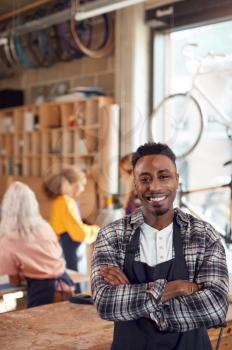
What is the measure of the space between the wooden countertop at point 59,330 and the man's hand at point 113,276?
0.50 metres

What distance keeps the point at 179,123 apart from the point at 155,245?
151 inches

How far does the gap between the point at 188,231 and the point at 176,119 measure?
3844 mm

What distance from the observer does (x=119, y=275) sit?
174 centimetres

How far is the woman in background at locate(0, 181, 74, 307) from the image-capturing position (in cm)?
372

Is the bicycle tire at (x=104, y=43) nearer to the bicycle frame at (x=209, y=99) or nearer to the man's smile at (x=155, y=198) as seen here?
the bicycle frame at (x=209, y=99)

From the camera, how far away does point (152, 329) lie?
1736 mm

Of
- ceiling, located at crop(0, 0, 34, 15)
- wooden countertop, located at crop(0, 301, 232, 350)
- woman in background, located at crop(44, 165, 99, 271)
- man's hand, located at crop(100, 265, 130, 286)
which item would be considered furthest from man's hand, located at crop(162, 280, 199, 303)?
ceiling, located at crop(0, 0, 34, 15)

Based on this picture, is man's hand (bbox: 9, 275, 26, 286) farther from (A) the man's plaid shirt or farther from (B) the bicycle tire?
(B) the bicycle tire

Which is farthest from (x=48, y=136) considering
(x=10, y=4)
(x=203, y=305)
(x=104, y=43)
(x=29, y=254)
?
(x=203, y=305)

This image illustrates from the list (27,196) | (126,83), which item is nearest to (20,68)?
(126,83)

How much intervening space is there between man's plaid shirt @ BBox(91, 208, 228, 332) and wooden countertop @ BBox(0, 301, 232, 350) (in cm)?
49

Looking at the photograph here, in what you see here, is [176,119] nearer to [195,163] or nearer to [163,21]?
[195,163]

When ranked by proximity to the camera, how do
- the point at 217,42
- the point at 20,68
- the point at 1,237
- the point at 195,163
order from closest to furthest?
the point at 1,237, the point at 217,42, the point at 195,163, the point at 20,68

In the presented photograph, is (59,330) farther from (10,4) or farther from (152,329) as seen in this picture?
(10,4)
